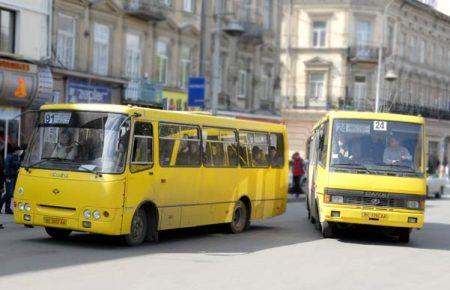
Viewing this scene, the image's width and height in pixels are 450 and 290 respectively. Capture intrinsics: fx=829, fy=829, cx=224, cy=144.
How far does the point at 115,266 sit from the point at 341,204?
19.9 ft

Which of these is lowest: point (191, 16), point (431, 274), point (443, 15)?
point (431, 274)

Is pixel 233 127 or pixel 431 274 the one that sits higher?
pixel 233 127

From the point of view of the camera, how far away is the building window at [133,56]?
32406mm

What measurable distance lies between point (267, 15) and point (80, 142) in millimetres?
31055

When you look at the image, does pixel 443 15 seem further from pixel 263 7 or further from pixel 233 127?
pixel 233 127

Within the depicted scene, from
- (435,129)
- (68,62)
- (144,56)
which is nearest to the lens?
(68,62)

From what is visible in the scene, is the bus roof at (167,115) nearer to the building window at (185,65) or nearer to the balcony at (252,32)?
the building window at (185,65)

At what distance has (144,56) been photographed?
3334 cm

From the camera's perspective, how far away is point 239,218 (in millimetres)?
18125

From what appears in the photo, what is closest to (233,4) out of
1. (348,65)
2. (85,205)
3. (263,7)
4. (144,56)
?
(263,7)

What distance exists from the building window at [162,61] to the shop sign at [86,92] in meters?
3.68

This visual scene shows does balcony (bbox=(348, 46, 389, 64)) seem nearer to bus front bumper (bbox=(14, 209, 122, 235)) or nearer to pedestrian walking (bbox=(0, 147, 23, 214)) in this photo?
pedestrian walking (bbox=(0, 147, 23, 214))

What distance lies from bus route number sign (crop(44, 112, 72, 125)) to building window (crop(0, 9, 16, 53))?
13.0 metres

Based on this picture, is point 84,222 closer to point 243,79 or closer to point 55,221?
point 55,221
